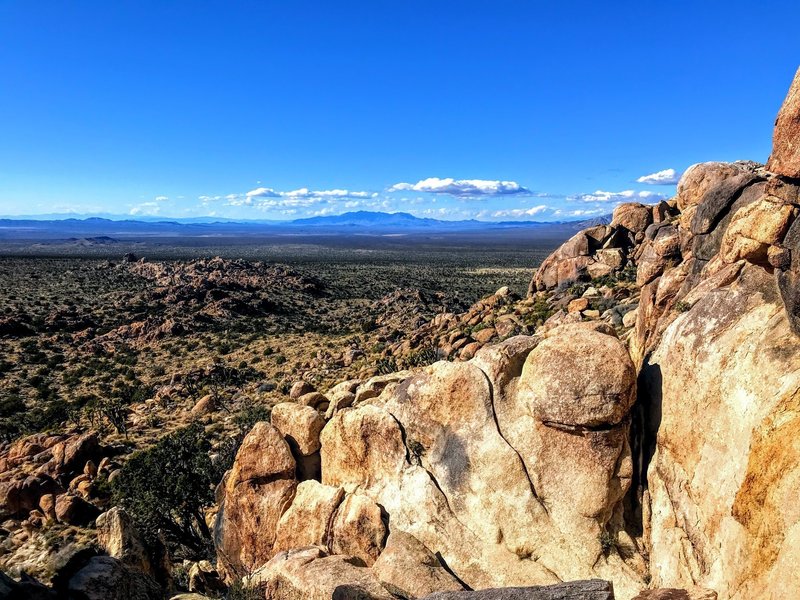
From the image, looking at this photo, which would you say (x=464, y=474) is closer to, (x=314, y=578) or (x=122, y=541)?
(x=314, y=578)

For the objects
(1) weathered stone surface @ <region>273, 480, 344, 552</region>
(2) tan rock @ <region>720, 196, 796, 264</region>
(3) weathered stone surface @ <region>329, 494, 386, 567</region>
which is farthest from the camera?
(1) weathered stone surface @ <region>273, 480, 344, 552</region>

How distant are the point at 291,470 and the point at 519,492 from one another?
25.6ft

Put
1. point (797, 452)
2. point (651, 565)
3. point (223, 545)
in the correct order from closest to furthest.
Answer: point (797, 452) → point (651, 565) → point (223, 545)

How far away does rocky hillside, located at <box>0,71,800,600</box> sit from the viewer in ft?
34.0

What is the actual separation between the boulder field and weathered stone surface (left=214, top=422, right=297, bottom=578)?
6cm

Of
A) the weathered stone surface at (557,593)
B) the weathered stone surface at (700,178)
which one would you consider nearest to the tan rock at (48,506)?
the weathered stone surface at (557,593)

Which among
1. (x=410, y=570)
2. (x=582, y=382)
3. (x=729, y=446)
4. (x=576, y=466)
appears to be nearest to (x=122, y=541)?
(x=410, y=570)

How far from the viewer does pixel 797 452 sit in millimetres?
8859

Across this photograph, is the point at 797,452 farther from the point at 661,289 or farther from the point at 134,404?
the point at 134,404

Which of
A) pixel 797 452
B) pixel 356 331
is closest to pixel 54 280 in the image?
pixel 356 331

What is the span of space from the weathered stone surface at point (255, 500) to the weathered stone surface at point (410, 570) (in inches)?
178

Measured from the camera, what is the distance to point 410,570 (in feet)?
43.2

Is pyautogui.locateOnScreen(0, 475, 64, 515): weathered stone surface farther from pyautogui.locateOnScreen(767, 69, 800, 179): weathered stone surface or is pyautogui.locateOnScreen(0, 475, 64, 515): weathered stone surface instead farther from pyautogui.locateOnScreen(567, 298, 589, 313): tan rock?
pyautogui.locateOnScreen(567, 298, 589, 313): tan rock

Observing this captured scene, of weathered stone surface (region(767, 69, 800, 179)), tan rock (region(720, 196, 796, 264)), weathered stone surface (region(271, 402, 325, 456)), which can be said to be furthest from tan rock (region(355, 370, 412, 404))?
weathered stone surface (region(767, 69, 800, 179))
